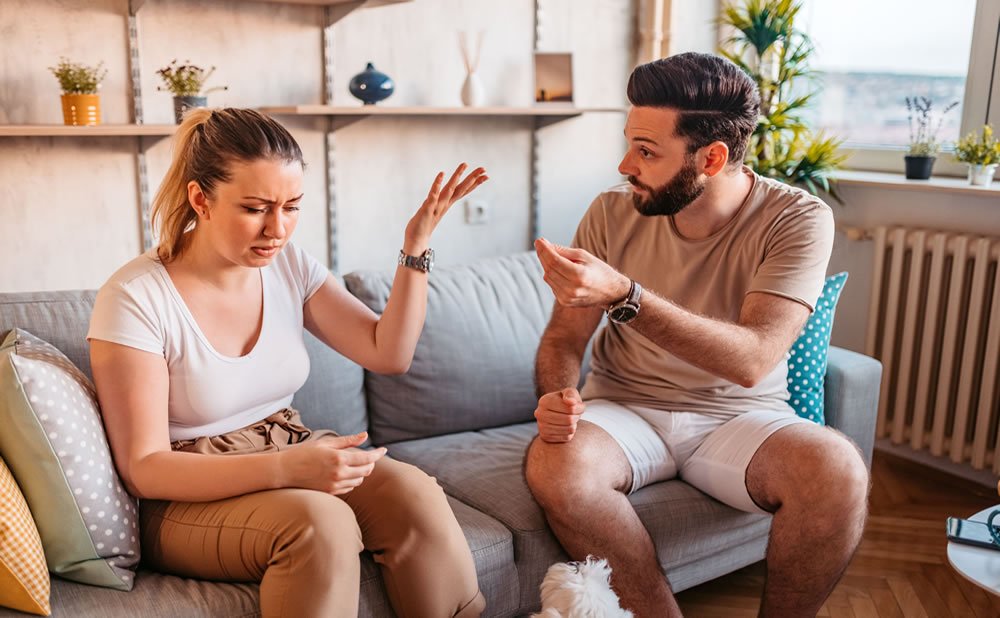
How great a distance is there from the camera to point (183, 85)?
8.50 ft

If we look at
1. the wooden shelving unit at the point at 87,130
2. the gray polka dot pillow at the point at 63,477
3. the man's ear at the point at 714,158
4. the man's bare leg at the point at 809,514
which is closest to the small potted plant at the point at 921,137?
the man's ear at the point at 714,158

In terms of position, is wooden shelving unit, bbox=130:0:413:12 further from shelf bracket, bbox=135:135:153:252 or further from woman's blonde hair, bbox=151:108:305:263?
woman's blonde hair, bbox=151:108:305:263

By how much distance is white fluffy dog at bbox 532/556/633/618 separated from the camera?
1.54m

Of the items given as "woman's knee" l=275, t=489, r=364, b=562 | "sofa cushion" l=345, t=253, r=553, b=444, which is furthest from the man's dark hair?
"woman's knee" l=275, t=489, r=364, b=562

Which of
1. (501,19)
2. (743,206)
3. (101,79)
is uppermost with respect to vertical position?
(501,19)

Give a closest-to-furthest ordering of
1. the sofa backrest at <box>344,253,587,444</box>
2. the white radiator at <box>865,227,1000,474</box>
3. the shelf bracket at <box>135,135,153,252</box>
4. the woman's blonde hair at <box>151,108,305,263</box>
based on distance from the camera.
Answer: the woman's blonde hair at <box>151,108,305,263</box>
the sofa backrest at <box>344,253,587,444</box>
the shelf bracket at <box>135,135,153,252</box>
the white radiator at <box>865,227,1000,474</box>

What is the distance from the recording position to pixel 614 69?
3633 millimetres

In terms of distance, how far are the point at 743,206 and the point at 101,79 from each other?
1.69 metres

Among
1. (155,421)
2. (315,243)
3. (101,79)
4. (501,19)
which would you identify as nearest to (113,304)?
(155,421)

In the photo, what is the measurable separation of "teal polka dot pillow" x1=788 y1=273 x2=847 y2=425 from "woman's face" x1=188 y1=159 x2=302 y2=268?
1.20 m

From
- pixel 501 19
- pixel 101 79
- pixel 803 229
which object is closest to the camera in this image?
pixel 803 229

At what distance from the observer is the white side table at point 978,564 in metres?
1.55

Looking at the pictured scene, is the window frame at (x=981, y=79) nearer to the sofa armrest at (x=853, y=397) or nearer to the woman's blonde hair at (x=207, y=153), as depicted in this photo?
the sofa armrest at (x=853, y=397)

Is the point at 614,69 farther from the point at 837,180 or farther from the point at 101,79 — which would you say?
the point at 101,79
